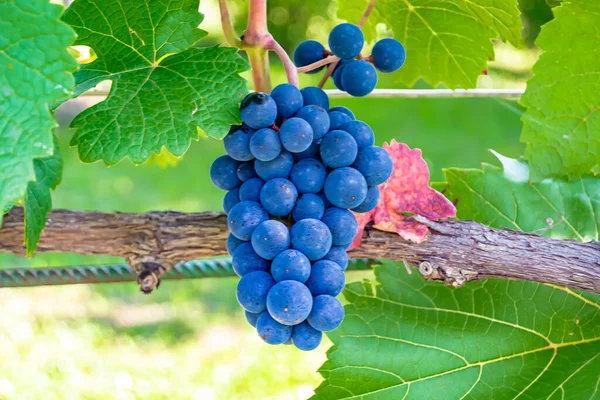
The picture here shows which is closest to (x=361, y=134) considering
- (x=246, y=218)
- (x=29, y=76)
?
(x=246, y=218)

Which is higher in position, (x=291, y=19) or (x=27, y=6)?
(x=27, y=6)

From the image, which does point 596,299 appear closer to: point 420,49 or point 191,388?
point 420,49

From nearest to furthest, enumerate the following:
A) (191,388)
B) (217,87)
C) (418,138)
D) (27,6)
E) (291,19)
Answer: (27,6) < (217,87) < (191,388) < (418,138) < (291,19)

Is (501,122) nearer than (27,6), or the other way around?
(27,6)

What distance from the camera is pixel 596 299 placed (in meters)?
0.82

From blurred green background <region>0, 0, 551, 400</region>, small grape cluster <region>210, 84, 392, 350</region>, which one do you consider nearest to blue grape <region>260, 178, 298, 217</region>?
small grape cluster <region>210, 84, 392, 350</region>

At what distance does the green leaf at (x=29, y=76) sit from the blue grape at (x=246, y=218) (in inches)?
6.8

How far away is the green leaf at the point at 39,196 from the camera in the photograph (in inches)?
25.1

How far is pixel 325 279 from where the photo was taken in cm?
54

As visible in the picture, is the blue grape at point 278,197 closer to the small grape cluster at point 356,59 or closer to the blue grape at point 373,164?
the blue grape at point 373,164

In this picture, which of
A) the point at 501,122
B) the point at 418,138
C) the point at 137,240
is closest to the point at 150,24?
the point at 137,240

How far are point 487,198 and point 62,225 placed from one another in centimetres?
55

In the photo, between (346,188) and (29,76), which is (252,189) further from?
(29,76)

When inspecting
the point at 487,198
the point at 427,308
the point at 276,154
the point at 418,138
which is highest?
the point at 276,154
